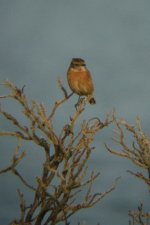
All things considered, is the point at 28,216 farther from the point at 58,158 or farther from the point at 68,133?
the point at 68,133

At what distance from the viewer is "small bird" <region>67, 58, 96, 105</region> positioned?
1312 cm

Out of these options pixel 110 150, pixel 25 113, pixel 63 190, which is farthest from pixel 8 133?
pixel 110 150

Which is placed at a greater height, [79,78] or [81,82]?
[79,78]

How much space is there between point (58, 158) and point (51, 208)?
0.74 metres

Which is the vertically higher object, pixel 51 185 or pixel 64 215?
pixel 51 185

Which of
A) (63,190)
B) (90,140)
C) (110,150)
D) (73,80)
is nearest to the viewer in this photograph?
(63,190)

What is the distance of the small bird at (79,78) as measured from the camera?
13.1m

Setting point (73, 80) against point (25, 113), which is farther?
point (73, 80)

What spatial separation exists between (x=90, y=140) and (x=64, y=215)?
3.80ft

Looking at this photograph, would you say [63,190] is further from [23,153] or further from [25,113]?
[25,113]

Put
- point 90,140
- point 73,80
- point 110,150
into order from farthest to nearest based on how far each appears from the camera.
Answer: point 73,80, point 110,150, point 90,140

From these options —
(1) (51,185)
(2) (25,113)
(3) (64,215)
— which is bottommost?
(3) (64,215)

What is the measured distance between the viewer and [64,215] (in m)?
6.38

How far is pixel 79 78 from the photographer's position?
13.2 metres
